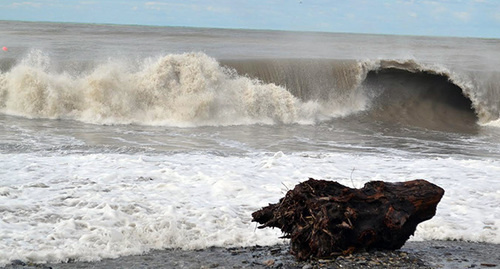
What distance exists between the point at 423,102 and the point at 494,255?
50.0 feet

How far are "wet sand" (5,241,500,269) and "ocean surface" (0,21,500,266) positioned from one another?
18 centimetres

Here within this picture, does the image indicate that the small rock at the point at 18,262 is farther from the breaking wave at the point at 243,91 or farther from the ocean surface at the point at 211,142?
the breaking wave at the point at 243,91

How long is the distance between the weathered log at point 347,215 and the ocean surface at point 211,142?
92 centimetres

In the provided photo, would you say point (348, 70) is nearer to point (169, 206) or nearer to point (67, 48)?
point (67, 48)

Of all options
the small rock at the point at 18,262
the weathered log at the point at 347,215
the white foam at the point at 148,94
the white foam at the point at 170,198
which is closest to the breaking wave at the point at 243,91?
the white foam at the point at 148,94

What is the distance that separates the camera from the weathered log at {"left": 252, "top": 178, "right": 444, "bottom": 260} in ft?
15.4

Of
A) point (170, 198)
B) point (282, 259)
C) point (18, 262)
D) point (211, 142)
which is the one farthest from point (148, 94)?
point (282, 259)

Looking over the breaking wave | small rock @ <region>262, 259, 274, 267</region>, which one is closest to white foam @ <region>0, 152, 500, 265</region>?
small rock @ <region>262, 259, 274, 267</region>

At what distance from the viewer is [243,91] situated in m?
18.1

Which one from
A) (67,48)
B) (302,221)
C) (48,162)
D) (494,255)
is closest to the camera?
(302,221)

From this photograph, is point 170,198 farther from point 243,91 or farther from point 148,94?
point 243,91

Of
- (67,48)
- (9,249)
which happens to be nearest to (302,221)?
(9,249)

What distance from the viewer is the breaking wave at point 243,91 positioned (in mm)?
16578

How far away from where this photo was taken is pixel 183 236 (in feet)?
18.7
